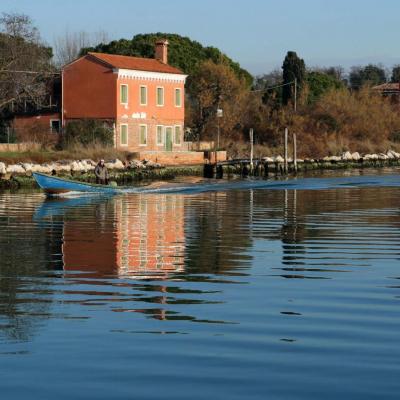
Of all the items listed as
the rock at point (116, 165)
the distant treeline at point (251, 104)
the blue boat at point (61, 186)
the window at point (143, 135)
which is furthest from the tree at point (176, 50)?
the blue boat at point (61, 186)

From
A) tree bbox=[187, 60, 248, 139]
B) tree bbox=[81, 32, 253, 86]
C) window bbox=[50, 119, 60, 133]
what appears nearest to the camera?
window bbox=[50, 119, 60, 133]

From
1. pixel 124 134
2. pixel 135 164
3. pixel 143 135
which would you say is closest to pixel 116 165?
pixel 135 164

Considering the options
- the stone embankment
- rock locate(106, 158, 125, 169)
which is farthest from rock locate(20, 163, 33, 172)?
rock locate(106, 158, 125, 169)

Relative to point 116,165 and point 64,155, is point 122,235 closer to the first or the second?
point 116,165

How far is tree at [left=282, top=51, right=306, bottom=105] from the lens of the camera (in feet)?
335

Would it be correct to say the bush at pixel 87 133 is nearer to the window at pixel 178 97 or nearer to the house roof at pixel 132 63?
the house roof at pixel 132 63

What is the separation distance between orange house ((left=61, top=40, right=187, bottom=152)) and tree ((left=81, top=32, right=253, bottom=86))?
48.5ft

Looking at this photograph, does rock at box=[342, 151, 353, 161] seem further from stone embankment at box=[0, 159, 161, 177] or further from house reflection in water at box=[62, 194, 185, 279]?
house reflection in water at box=[62, 194, 185, 279]

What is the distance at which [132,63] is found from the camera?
7538 centimetres

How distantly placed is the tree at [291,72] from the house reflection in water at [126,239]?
5961 centimetres

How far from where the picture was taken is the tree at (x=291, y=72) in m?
102

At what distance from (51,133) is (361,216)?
4152cm

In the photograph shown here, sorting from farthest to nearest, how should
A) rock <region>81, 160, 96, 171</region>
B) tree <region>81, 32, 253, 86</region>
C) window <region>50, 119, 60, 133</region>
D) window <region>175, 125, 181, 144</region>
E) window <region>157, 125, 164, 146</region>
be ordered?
tree <region>81, 32, 253, 86</region> → window <region>175, 125, 181, 144</region> → window <region>157, 125, 164, 146</region> → window <region>50, 119, 60, 133</region> → rock <region>81, 160, 96, 171</region>

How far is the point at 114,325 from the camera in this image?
1469cm
